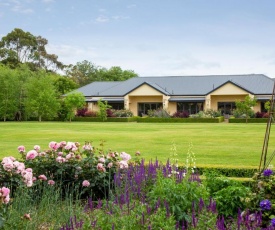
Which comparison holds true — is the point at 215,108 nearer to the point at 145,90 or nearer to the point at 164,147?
the point at 145,90

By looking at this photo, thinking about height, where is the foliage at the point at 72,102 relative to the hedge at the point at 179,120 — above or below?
above

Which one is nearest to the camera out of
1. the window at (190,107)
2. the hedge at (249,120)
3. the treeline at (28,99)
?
the hedge at (249,120)

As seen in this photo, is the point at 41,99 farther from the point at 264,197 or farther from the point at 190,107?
the point at 264,197

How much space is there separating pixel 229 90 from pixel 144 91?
9.70m

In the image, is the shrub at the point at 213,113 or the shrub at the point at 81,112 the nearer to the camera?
the shrub at the point at 213,113

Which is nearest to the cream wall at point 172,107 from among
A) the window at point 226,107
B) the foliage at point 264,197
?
the window at point 226,107

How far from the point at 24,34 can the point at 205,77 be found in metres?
33.6

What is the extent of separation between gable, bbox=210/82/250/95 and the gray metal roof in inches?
13.9

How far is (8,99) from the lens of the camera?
4688 cm

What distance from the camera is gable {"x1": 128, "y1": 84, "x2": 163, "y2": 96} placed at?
4859cm

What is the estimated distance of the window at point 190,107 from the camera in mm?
48719

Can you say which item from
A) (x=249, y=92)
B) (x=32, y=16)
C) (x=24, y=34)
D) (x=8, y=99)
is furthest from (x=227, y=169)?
(x=24, y=34)

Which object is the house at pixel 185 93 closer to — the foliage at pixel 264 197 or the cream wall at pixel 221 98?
the cream wall at pixel 221 98

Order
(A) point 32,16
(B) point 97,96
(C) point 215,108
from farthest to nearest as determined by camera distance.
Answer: (B) point 97,96, (C) point 215,108, (A) point 32,16
